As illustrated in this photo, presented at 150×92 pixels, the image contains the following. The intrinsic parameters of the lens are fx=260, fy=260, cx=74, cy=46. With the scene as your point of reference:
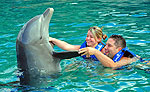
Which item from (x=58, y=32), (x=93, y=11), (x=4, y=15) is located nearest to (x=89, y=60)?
(x=58, y=32)

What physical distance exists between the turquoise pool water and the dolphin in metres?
0.21

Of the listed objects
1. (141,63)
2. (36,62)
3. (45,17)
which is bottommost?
(141,63)

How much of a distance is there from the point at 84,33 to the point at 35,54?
4388 millimetres

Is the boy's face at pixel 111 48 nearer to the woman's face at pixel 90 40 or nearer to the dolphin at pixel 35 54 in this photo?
the woman's face at pixel 90 40

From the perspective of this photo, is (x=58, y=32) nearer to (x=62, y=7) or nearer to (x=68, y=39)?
(x=68, y=39)

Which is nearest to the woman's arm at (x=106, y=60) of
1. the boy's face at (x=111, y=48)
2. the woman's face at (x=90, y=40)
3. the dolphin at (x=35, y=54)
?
the boy's face at (x=111, y=48)

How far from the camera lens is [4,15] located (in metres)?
12.8

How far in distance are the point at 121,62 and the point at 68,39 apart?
296 centimetres

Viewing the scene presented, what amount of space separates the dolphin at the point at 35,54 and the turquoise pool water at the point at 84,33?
210mm

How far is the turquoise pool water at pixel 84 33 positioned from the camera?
17.5 feet

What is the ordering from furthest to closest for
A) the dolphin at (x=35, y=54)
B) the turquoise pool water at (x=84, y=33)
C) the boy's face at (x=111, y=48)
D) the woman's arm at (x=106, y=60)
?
the boy's face at (x=111, y=48)
the woman's arm at (x=106, y=60)
the turquoise pool water at (x=84, y=33)
the dolphin at (x=35, y=54)

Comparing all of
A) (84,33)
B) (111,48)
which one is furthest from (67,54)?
(84,33)

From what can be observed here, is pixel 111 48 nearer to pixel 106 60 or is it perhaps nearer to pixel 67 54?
pixel 106 60

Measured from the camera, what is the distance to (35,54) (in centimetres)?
510
